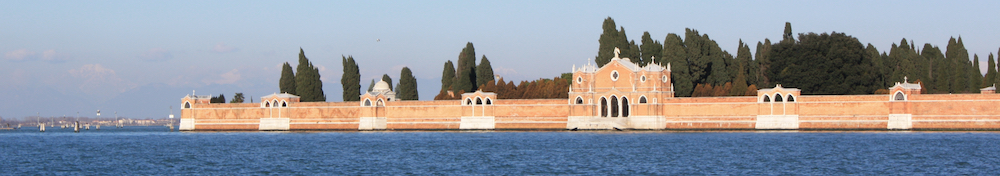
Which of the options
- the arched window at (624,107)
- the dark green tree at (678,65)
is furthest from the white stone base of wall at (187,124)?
the dark green tree at (678,65)

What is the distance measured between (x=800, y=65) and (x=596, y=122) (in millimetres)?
11911

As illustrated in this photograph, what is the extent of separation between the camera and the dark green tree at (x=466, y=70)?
6950cm

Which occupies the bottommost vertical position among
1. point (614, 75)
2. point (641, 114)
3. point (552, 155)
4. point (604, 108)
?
point (552, 155)

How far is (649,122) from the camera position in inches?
2041

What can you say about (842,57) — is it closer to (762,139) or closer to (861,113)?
(861,113)

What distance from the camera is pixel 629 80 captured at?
52.7 metres

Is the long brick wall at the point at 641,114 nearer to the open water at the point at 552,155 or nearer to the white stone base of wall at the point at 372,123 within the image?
the white stone base of wall at the point at 372,123

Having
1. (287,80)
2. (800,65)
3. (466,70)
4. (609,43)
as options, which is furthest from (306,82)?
(800,65)

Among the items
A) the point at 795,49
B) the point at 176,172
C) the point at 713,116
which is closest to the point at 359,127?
the point at 713,116

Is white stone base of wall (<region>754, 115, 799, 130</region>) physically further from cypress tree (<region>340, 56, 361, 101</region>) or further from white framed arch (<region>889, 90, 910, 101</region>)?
cypress tree (<region>340, 56, 361, 101</region>)

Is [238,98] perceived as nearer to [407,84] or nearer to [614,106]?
[407,84]

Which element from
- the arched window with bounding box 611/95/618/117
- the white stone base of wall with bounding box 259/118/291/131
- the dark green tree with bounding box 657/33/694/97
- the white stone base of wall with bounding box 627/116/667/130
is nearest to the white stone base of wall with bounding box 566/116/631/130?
the white stone base of wall with bounding box 627/116/667/130

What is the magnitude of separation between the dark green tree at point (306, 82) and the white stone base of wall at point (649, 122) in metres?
21.0

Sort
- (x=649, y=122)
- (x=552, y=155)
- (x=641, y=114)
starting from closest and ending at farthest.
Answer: (x=552, y=155)
(x=649, y=122)
(x=641, y=114)
